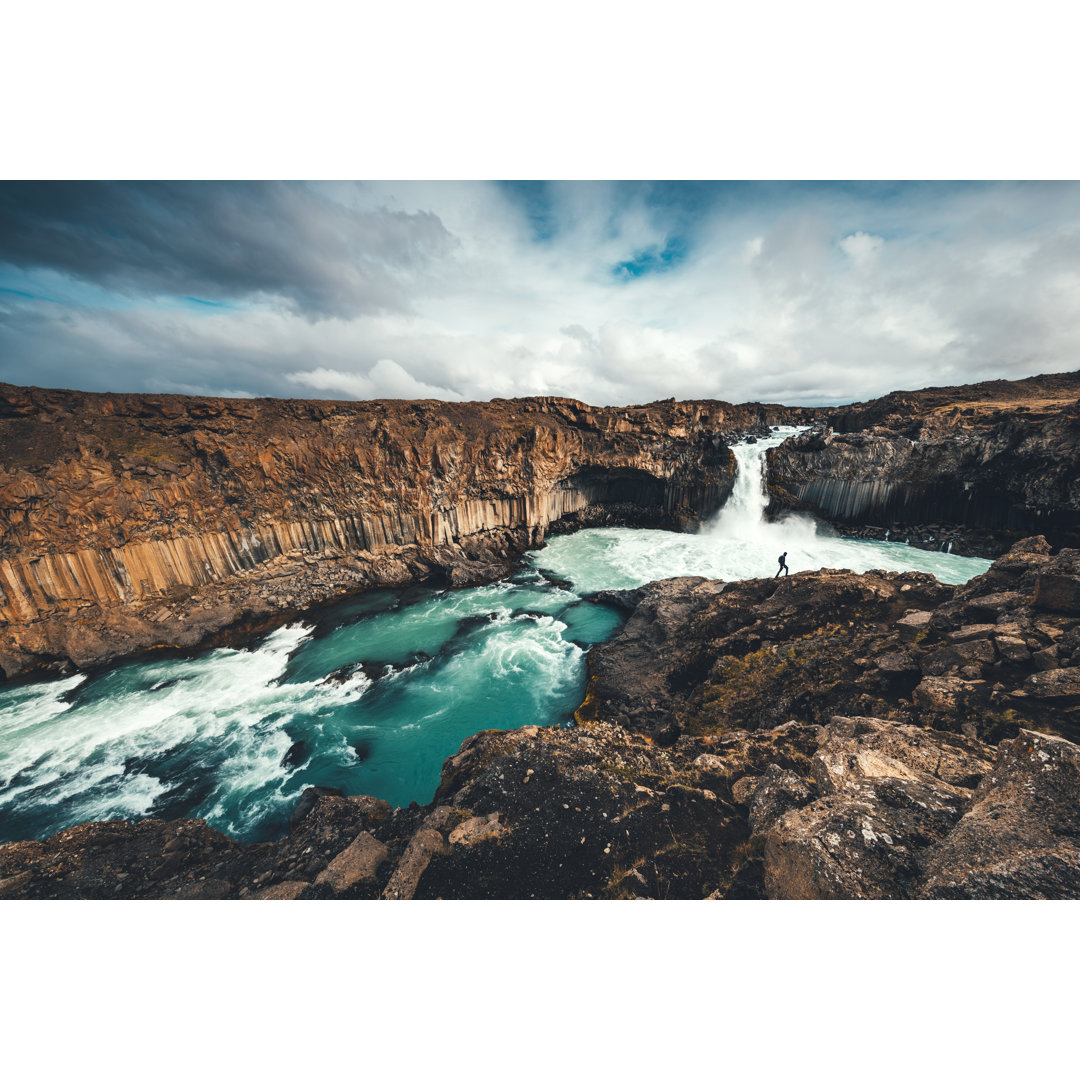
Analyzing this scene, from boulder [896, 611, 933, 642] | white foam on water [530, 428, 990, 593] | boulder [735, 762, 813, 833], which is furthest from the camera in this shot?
white foam on water [530, 428, 990, 593]

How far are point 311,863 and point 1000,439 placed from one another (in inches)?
1566

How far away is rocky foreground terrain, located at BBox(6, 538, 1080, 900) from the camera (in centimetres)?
367

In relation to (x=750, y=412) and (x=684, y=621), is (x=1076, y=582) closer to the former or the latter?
(x=684, y=621)

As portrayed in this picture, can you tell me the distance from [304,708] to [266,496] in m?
13.3

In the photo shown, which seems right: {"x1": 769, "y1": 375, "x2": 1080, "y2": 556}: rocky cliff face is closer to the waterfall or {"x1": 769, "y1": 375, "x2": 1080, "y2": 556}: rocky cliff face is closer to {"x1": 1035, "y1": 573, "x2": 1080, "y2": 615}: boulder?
the waterfall

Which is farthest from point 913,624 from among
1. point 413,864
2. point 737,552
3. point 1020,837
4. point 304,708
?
point 737,552

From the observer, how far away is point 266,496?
844 inches

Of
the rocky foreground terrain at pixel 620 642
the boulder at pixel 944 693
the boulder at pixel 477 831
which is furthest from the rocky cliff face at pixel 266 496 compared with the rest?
Result: the boulder at pixel 944 693

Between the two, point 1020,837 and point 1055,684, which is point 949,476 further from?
point 1020,837

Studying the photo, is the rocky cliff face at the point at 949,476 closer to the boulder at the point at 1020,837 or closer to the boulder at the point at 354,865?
the boulder at the point at 1020,837

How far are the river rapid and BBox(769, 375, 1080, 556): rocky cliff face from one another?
188 inches

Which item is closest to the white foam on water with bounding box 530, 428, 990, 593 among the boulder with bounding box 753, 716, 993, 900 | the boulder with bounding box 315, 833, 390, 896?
the boulder with bounding box 753, 716, 993, 900

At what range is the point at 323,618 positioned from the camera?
20.1 m

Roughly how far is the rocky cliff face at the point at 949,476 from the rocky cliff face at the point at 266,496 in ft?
22.7
